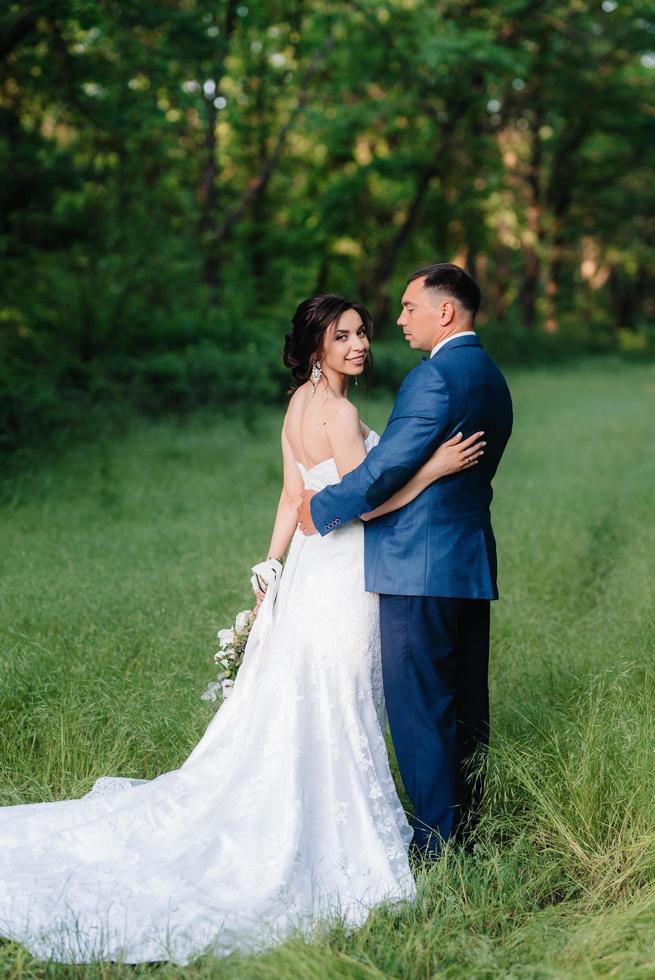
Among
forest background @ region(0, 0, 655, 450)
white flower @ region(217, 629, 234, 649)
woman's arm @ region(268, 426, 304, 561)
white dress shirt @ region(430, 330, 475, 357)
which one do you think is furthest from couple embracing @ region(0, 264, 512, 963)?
forest background @ region(0, 0, 655, 450)

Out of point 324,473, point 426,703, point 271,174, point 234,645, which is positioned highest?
point 271,174

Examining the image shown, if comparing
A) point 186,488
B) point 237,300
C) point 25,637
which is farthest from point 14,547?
point 237,300

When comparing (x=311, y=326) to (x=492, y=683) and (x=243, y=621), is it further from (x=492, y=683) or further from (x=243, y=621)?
(x=492, y=683)

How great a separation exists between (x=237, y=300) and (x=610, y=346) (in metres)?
20.1

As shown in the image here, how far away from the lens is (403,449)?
3719 millimetres

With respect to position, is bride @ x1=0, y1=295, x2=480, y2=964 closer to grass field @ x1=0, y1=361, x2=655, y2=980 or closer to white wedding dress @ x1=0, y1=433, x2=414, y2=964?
white wedding dress @ x1=0, y1=433, x2=414, y2=964

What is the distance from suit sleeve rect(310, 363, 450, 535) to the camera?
3719mm

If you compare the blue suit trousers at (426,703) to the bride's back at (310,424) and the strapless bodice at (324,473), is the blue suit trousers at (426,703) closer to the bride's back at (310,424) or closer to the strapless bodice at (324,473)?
the strapless bodice at (324,473)

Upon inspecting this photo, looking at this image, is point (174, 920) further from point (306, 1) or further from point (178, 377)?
point (306, 1)

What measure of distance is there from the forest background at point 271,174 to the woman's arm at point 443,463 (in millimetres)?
8926

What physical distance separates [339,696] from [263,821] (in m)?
0.53

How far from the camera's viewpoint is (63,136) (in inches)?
997

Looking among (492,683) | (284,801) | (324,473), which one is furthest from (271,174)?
(284,801)

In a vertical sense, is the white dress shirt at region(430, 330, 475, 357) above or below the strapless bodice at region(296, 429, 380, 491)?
above
